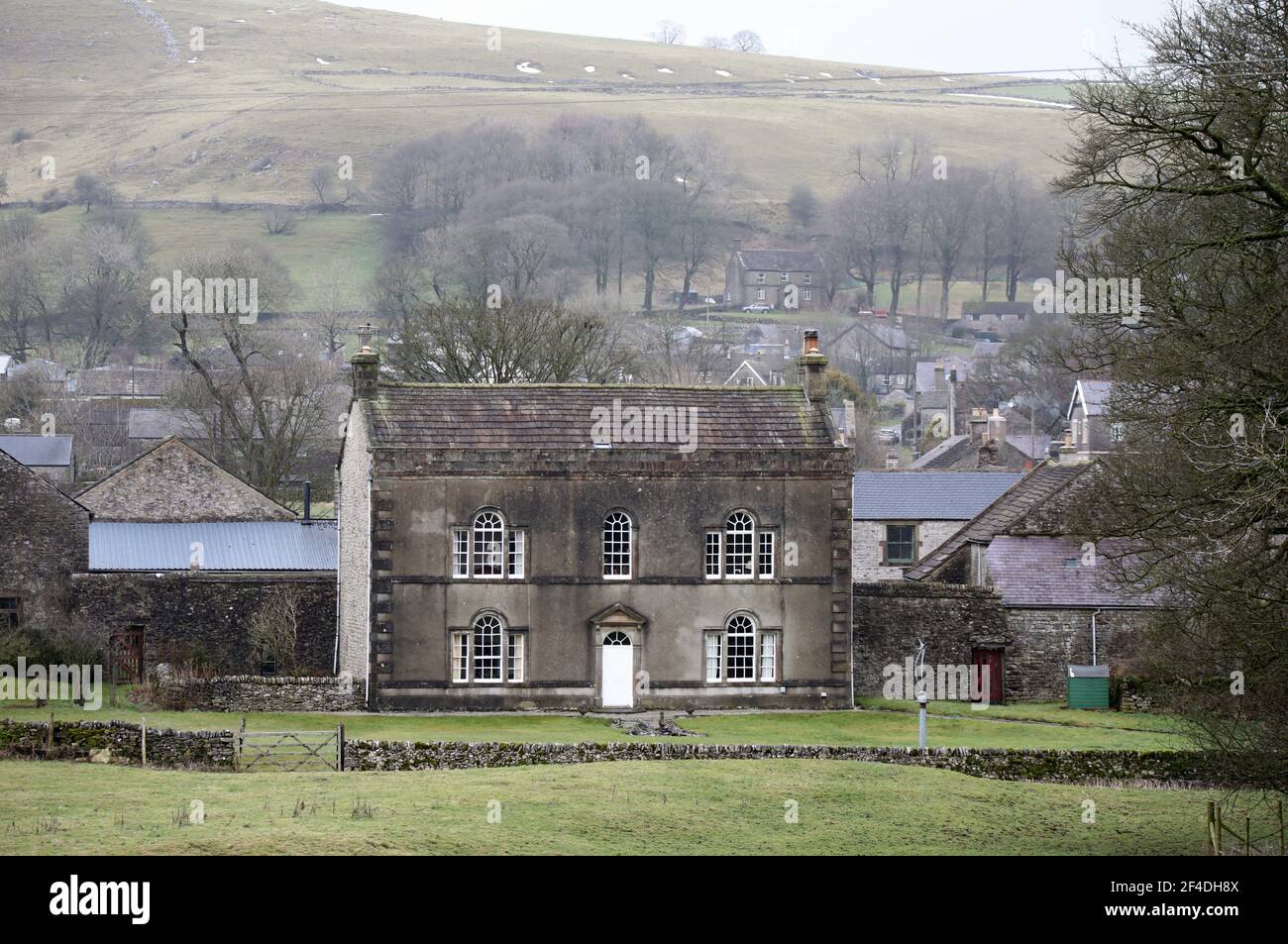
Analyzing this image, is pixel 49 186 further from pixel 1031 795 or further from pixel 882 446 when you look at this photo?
pixel 1031 795

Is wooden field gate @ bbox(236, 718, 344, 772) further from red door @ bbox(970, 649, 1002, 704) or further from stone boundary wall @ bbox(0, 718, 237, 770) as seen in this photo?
red door @ bbox(970, 649, 1002, 704)

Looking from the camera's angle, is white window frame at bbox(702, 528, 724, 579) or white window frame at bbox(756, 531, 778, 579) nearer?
white window frame at bbox(702, 528, 724, 579)

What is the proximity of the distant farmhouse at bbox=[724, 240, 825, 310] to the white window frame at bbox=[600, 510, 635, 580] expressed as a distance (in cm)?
13217

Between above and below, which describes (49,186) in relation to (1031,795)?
above

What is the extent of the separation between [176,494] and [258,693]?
14.6m

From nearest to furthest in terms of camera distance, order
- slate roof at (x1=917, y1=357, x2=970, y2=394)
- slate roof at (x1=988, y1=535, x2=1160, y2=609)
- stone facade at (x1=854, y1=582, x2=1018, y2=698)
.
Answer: slate roof at (x1=988, y1=535, x2=1160, y2=609) < stone facade at (x1=854, y1=582, x2=1018, y2=698) < slate roof at (x1=917, y1=357, x2=970, y2=394)

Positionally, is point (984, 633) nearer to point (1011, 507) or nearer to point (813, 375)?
point (1011, 507)

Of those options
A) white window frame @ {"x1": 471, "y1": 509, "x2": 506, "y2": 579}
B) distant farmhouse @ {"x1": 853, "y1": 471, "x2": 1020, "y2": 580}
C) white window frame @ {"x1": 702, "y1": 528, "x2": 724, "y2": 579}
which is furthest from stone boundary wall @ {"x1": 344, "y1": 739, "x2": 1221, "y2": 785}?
distant farmhouse @ {"x1": 853, "y1": 471, "x2": 1020, "y2": 580}

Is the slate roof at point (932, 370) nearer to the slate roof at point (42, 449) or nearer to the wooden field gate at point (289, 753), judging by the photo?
the slate roof at point (42, 449)

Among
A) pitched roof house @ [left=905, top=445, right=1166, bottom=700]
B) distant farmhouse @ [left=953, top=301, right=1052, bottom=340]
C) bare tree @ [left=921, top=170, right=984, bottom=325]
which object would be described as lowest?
pitched roof house @ [left=905, top=445, right=1166, bottom=700]

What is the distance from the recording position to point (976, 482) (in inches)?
2753

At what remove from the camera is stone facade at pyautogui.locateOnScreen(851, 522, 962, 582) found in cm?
6888
